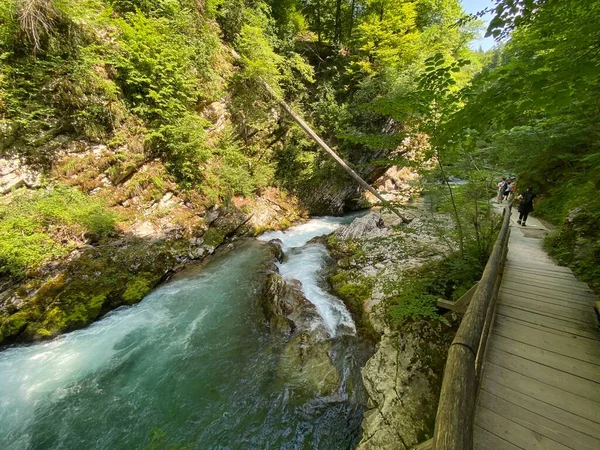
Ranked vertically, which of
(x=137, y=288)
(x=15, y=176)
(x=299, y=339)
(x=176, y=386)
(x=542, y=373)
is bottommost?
(x=176, y=386)

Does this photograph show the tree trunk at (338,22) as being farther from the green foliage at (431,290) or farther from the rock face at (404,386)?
the rock face at (404,386)

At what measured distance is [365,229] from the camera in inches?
360

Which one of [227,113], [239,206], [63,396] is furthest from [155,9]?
[63,396]

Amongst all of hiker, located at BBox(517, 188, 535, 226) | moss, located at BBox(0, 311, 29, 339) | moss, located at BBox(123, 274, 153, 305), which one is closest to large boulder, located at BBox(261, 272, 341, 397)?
moss, located at BBox(123, 274, 153, 305)

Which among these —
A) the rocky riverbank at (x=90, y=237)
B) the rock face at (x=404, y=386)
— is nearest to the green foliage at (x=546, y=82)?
the rock face at (x=404, y=386)

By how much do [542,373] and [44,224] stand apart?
32.4ft

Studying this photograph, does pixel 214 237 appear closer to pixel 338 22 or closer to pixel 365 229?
pixel 365 229

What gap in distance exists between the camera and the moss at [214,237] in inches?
357

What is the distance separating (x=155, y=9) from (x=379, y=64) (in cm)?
1081

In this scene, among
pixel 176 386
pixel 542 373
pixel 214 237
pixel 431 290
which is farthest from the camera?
pixel 214 237

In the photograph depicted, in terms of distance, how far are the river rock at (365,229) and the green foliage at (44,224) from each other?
25.6ft

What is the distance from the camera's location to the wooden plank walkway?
68.9 inches

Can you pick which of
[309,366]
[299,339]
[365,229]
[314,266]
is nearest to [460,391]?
[309,366]

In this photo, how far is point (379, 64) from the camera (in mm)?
13250
